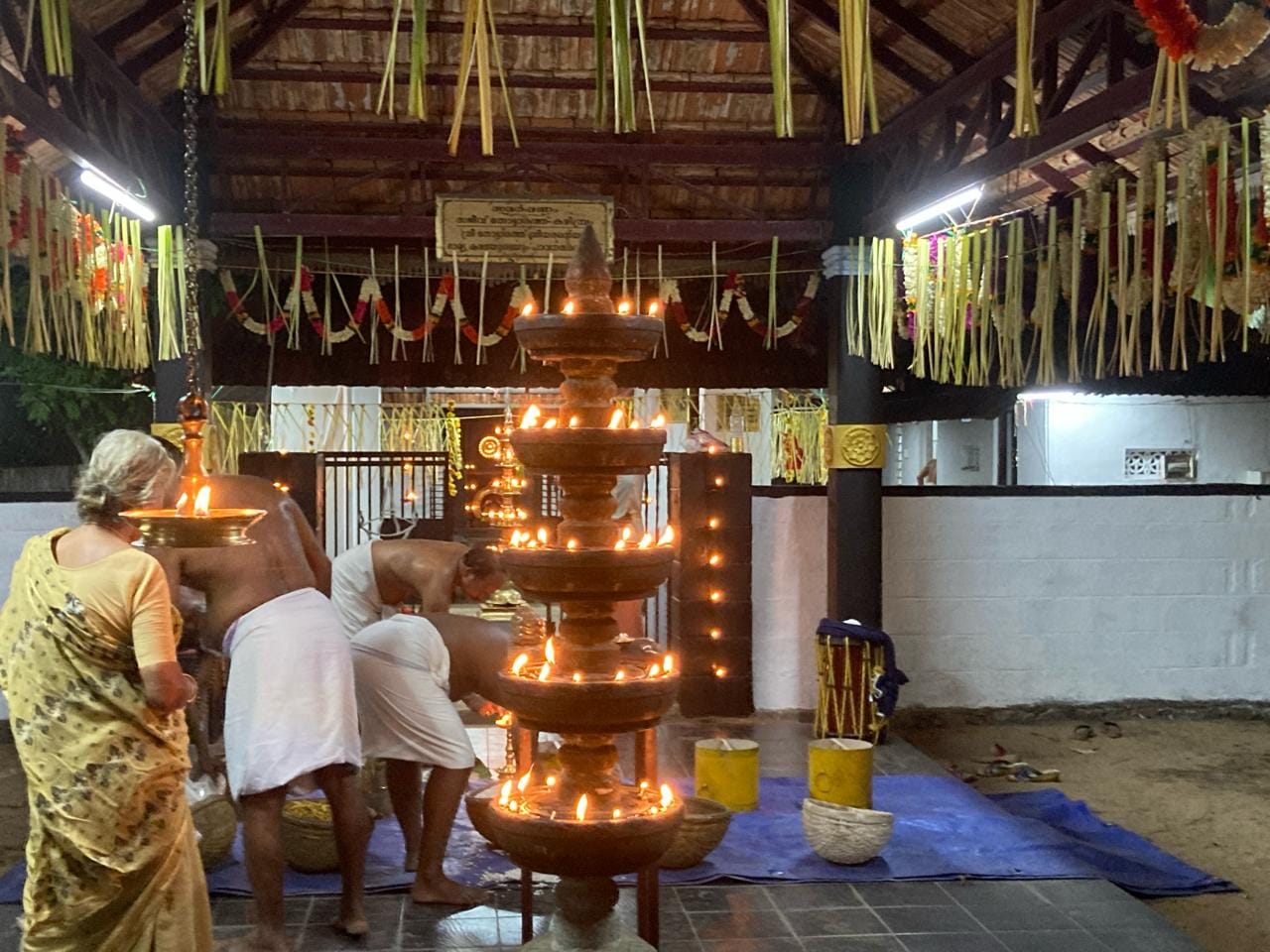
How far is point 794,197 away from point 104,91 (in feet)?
15.2

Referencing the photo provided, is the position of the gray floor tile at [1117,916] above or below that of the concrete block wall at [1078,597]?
below

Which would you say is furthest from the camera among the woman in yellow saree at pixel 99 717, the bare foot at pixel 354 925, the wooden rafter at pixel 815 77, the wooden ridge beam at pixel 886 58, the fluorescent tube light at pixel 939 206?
the wooden rafter at pixel 815 77

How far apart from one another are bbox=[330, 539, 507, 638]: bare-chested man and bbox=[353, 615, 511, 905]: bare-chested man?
0.17 m

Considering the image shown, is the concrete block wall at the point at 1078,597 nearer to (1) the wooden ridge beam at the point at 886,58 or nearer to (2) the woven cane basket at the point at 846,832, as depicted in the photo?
(1) the wooden ridge beam at the point at 886,58

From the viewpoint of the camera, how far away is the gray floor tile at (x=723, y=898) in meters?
4.90

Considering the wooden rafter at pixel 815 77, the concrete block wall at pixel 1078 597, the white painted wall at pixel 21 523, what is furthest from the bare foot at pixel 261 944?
the wooden rafter at pixel 815 77

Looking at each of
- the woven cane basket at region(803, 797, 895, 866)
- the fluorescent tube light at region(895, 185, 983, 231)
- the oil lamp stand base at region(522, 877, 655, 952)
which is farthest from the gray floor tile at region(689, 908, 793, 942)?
the fluorescent tube light at region(895, 185, 983, 231)

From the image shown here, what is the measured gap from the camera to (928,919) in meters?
4.79

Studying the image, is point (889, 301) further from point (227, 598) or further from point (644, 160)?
point (227, 598)

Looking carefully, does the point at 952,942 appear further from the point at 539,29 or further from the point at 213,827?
the point at 539,29

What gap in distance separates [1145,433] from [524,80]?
10969mm

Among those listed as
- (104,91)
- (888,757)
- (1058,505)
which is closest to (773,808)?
(888,757)

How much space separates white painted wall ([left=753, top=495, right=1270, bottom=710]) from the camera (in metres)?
8.86

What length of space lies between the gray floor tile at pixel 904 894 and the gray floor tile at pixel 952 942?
1.14ft
